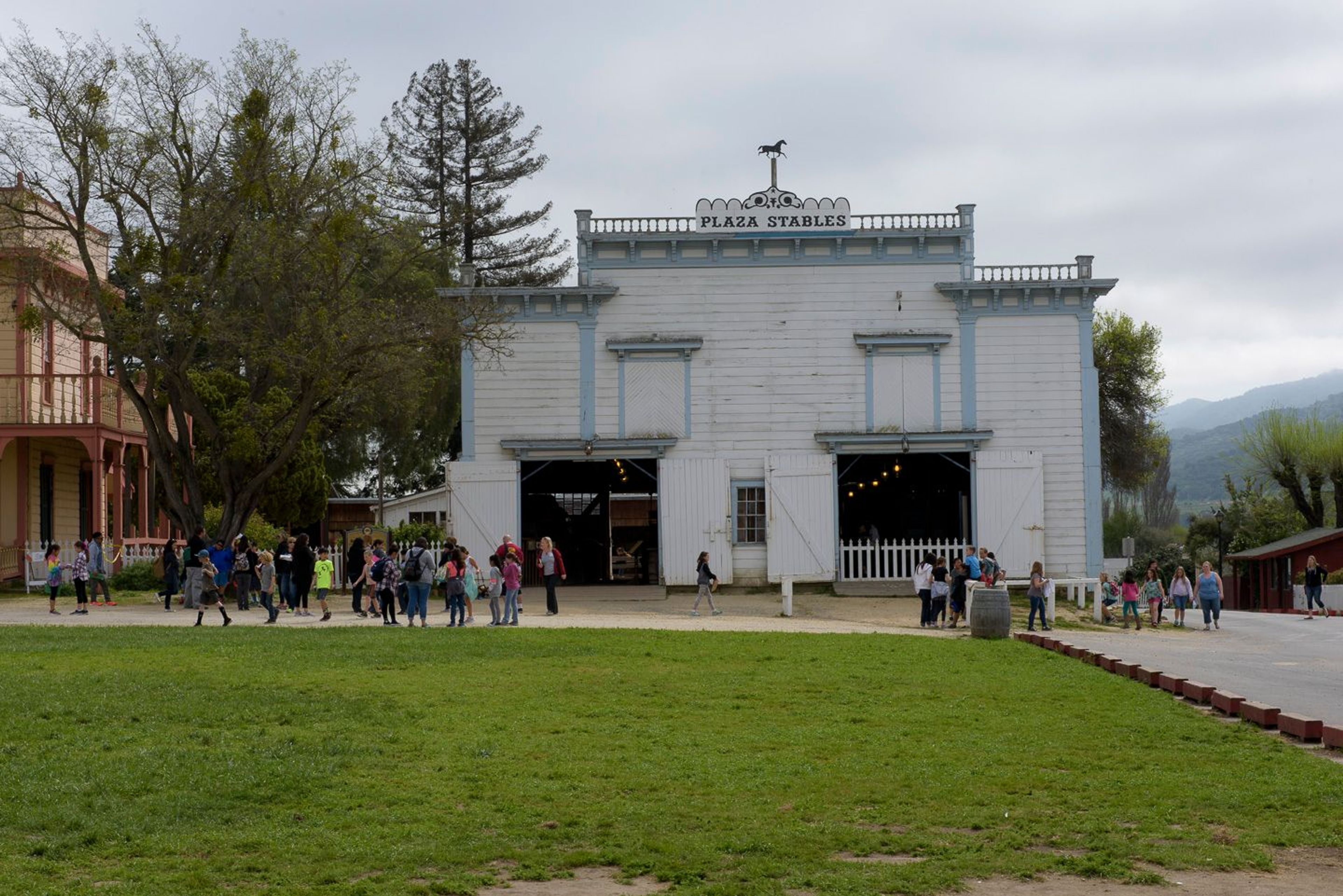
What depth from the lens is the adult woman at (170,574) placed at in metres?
28.4

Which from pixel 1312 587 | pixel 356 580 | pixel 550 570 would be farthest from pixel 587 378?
pixel 1312 587

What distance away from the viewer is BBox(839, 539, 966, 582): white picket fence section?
33.7 metres

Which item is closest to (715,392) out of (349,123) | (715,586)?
(715,586)

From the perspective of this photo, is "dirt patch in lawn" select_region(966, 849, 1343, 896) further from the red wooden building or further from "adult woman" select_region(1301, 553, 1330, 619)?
the red wooden building

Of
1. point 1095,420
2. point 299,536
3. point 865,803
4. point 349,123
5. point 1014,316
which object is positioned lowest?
point 865,803

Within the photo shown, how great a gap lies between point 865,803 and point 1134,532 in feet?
259

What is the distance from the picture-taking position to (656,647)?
20125 mm

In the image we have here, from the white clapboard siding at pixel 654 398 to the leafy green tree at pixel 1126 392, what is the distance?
2922 cm

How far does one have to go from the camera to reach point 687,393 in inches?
1348

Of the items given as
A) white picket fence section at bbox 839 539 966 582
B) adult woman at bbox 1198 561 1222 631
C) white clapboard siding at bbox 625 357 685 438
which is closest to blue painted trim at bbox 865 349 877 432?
white picket fence section at bbox 839 539 966 582

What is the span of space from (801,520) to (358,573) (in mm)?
10097

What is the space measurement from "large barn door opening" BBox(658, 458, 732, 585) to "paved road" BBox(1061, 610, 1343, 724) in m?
8.51

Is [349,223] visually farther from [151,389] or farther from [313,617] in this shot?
[313,617]

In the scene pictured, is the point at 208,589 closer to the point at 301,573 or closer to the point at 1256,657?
the point at 301,573
